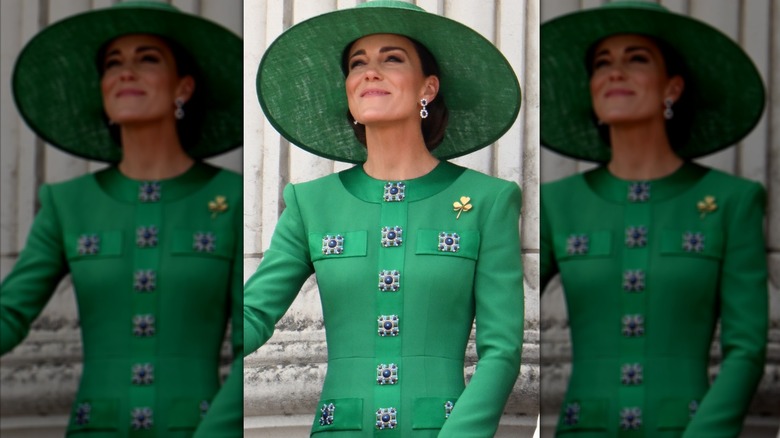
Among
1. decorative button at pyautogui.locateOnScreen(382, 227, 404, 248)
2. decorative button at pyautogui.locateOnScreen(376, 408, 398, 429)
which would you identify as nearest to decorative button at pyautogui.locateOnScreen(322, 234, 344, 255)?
decorative button at pyautogui.locateOnScreen(382, 227, 404, 248)

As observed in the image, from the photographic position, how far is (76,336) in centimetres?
496

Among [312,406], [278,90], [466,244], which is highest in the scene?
[278,90]

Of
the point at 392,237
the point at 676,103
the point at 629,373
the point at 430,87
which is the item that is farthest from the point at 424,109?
the point at 629,373

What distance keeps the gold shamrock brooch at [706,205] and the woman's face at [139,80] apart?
1247mm

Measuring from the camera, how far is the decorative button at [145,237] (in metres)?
4.89

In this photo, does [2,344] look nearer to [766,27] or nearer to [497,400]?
[497,400]

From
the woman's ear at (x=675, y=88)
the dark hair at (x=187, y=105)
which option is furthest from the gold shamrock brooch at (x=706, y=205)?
the dark hair at (x=187, y=105)

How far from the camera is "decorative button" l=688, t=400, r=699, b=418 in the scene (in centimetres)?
504

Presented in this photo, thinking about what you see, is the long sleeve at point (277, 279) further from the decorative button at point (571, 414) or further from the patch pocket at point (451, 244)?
the decorative button at point (571, 414)

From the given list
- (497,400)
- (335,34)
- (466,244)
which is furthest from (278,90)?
(497,400)

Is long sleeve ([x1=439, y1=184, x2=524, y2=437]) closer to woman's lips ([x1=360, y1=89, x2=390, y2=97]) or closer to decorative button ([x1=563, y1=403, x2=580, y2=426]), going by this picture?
decorative button ([x1=563, y1=403, x2=580, y2=426])

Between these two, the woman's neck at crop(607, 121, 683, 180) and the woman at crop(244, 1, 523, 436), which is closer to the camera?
the woman's neck at crop(607, 121, 683, 180)

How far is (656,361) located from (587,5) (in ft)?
2.87

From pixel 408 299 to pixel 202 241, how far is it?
25.8 inches
